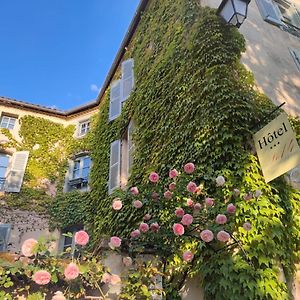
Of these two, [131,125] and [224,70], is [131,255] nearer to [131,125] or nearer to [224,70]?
[224,70]

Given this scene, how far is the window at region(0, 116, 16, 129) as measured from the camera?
1340 centimetres

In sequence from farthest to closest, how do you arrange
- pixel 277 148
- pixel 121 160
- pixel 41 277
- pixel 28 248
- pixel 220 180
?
pixel 121 160
pixel 220 180
pixel 277 148
pixel 28 248
pixel 41 277

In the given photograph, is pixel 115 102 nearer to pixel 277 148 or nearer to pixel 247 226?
pixel 277 148

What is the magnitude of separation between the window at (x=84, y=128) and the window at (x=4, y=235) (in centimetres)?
503

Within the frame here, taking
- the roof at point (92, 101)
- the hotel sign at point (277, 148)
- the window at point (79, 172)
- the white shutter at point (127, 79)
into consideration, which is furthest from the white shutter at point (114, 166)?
the hotel sign at point (277, 148)

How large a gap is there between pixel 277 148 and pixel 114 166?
543 cm

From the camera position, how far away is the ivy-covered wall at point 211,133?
12.1 feet

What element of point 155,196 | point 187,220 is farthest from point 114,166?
point 187,220

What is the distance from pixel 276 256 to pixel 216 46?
370 centimetres

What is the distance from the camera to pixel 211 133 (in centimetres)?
477

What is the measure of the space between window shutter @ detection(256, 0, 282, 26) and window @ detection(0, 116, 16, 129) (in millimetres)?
10653

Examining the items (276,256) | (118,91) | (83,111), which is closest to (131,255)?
(276,256)

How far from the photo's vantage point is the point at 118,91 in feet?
33.6

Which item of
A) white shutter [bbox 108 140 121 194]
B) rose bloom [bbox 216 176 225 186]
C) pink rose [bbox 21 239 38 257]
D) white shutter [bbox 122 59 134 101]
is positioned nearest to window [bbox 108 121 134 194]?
white shutter [bbox 108 140 121 194]
